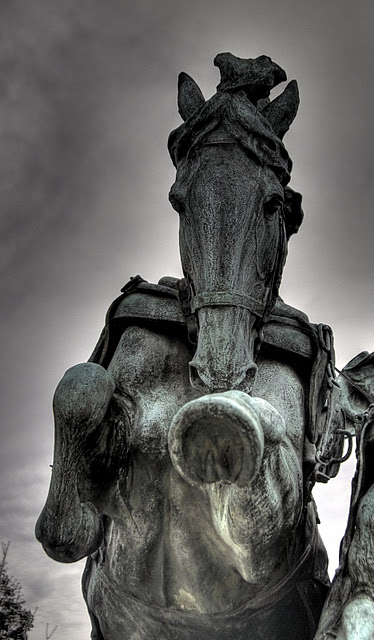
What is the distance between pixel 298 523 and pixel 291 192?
1.25 meters

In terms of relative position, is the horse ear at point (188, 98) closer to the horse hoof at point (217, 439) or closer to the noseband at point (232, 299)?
the noseband at point (232, 299)

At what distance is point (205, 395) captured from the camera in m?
2.07

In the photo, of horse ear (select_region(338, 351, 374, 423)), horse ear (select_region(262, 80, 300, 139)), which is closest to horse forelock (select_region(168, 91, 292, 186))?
horse ear (select_region(262, 80, 300, 139))

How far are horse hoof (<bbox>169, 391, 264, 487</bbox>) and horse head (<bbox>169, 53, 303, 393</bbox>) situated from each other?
34 cm

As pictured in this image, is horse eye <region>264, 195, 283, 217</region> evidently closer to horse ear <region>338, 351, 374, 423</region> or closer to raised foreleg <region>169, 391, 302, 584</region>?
raised foreleg <region>169, 391, 302, 584</region>

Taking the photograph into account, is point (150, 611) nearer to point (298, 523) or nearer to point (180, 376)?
point (298, 523)

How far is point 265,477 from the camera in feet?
7.24

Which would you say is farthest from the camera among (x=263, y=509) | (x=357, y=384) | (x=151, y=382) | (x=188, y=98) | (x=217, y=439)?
(x=357, y=384)

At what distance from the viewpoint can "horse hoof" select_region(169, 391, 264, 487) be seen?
180cm

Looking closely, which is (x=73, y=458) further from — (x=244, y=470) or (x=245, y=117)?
(x=245, y=117)

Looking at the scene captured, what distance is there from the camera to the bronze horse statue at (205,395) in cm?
232

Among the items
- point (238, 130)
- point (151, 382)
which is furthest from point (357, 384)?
point (238, 130)

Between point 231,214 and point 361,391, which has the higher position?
point 231,214

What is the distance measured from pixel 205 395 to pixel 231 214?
670mm
